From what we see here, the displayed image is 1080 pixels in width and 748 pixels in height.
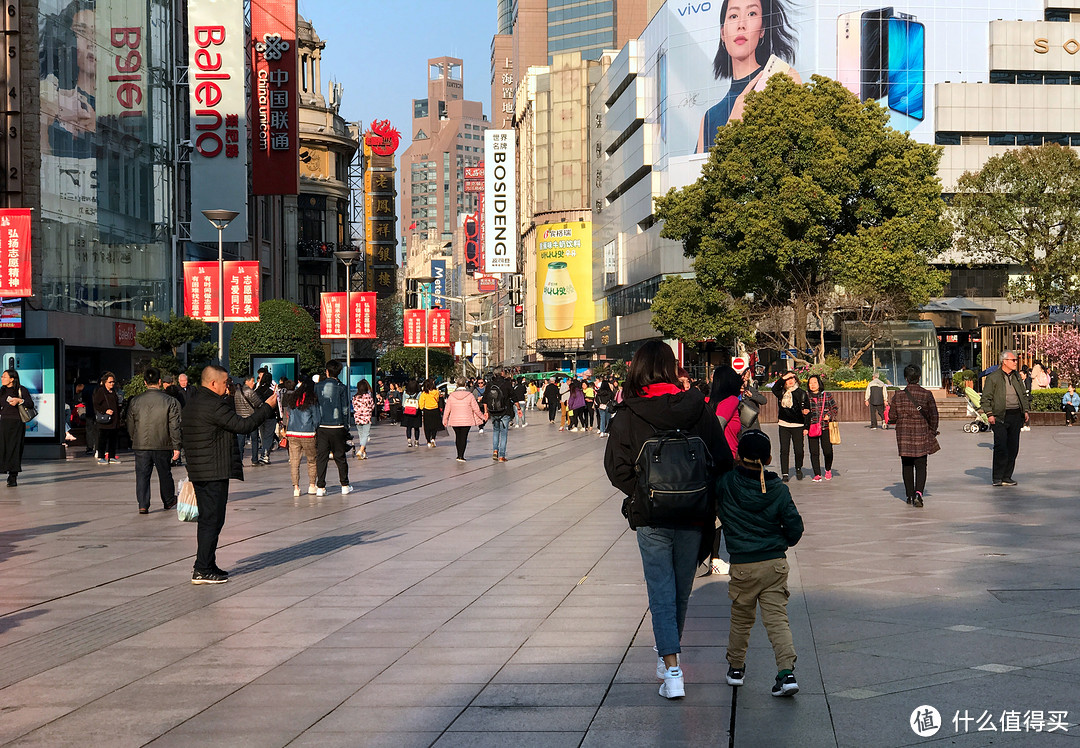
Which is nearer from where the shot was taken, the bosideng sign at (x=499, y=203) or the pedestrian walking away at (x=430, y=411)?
the pedestrian walking away at (x=430, y=411)

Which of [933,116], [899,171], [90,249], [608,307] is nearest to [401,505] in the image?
[90,249]

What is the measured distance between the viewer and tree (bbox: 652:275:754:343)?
173 feet

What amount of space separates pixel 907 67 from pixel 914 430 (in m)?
55.6

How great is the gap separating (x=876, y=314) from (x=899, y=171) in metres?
6.61

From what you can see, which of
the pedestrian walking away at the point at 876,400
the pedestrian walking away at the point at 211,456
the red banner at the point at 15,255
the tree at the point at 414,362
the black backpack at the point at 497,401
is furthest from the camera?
the tree at the point at 414,362

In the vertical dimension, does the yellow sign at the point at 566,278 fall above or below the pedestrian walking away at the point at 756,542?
above

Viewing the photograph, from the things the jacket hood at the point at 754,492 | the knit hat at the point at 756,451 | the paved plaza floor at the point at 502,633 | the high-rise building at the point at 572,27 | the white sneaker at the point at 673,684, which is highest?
the high-rise building at the point at 572,27

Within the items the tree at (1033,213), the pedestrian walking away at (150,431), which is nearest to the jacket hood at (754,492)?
the pedestrian walking away at (150,431)

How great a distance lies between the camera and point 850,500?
640 inches

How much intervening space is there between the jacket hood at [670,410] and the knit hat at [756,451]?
0.88ft

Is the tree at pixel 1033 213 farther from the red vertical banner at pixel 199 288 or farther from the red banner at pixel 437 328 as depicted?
the red vertical banner at pixel 199 288

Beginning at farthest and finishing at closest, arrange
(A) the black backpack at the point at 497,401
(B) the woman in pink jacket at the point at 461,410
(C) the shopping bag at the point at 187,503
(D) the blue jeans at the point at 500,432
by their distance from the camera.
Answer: (D) the blue jeans at the point at 500,432
(A) the black backpack at the point at 497,401
(B) the woman in pink jacket at the point at 461,410
(C) the shopping bag at the point at 187,503

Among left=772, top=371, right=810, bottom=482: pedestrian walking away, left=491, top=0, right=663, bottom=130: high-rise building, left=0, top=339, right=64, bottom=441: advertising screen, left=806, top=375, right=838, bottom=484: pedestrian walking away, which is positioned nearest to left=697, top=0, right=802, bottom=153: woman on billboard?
left=0, top=339, right=64, bottom=441: advertising screen

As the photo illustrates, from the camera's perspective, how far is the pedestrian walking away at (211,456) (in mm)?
10164
